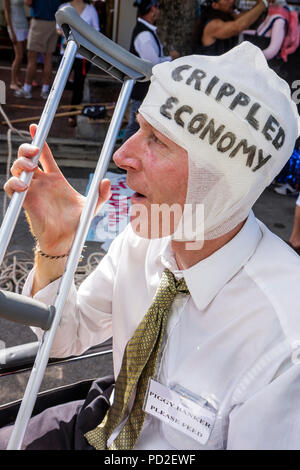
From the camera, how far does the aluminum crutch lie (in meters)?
1.01

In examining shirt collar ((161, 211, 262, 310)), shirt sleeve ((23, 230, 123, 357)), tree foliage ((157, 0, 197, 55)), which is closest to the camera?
shirt collar ((161, 211, 262, 310))

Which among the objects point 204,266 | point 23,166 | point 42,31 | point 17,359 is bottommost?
point 42,31

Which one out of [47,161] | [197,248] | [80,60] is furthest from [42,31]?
[197,248]

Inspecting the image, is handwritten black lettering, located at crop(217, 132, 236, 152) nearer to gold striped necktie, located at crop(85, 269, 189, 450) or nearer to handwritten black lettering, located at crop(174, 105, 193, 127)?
handwritten black lettering, located at crop(174, 105, 193, 127)

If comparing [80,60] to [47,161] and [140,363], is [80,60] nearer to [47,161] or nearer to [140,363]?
[47,161]

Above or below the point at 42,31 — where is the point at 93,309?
above

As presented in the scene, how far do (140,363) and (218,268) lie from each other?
35 cm

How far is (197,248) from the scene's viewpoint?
1.36 m

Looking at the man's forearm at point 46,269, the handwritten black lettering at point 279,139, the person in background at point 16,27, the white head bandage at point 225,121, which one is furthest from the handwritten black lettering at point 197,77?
the person in background at point 16,27

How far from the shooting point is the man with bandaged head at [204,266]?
1.14 meters

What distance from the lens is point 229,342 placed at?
4.09 feet

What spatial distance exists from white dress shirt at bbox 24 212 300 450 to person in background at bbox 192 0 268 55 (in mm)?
4599

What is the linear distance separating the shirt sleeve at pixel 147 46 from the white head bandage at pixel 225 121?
149 inches

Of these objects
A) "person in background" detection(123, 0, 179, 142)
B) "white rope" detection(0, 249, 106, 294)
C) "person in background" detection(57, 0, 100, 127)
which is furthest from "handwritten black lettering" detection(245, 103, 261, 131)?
"person in background" detection(57, 0, 100, 127)
